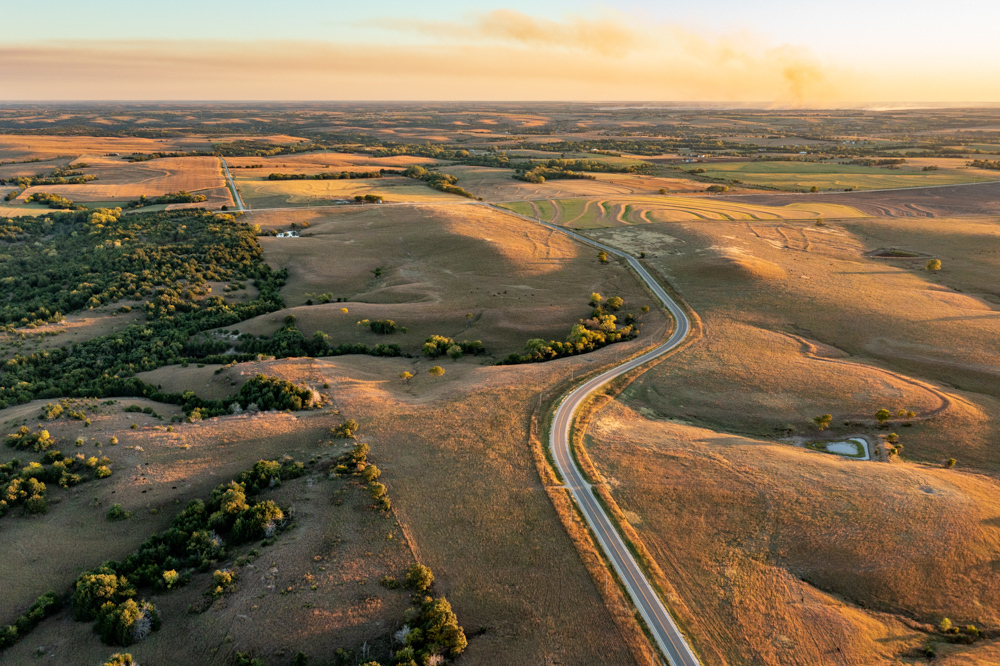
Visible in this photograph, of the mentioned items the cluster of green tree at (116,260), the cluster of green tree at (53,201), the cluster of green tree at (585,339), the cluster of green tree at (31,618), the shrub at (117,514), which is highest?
the cluster of green tree at (53,201)

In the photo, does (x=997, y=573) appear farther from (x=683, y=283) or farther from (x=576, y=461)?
(x=683, y=283)

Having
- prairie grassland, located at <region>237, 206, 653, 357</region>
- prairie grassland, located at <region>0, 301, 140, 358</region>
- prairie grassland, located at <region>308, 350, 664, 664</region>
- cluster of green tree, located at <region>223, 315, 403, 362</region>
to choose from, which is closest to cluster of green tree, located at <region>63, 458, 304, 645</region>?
prairie grassland, located at <region>308, 350, 664, 664</region>

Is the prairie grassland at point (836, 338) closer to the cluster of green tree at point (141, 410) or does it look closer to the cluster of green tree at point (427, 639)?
the cluster of green tree at point (427, 639)

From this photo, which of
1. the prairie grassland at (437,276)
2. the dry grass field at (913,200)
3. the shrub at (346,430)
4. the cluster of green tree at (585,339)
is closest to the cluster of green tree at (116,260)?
the prairie grassland at (437,276)

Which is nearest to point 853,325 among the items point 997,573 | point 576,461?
point 997,573

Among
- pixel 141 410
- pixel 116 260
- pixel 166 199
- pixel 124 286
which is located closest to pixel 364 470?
pixel 141 410

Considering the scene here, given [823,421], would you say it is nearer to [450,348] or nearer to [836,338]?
[836,338]
